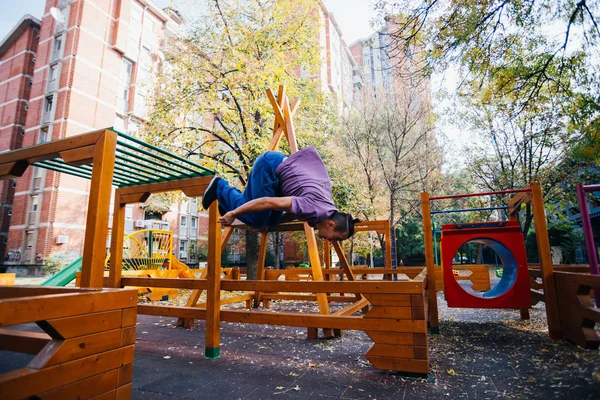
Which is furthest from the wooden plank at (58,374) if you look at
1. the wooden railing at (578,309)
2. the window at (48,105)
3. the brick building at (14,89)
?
the brick building at (14,89)

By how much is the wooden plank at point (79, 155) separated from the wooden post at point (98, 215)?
0.11 metres

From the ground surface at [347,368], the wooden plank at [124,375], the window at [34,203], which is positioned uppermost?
the window at [34,203]

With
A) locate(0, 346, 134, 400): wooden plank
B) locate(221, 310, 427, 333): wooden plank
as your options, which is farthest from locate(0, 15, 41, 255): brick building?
locate(0, 346, 134, 400): wooden plank

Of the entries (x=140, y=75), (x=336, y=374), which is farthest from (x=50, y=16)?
(x=336, y=374)

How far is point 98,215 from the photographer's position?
2.31 meters

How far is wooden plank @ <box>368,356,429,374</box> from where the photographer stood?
2.71 metres

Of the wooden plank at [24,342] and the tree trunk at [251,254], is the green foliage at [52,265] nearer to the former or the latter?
the tree trunk at [251,254]

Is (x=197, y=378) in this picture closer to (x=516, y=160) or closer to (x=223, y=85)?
(x=223, y=85)

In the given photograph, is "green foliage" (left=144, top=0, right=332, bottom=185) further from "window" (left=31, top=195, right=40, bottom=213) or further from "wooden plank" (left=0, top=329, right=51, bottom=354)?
"window" (left=31, top=195, right=40, bottom=213)

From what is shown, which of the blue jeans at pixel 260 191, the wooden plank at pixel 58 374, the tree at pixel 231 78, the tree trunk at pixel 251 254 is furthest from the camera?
the tree trunk at pixel 251 254

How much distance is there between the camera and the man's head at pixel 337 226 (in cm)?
283

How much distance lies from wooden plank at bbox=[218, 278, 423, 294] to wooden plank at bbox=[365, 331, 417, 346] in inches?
14.5

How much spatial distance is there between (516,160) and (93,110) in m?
24.8

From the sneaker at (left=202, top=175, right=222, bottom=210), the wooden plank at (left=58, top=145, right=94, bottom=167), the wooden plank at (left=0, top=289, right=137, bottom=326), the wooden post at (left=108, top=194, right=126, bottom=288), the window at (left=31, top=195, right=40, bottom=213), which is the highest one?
the window at (left=31, top=195, right=40, bottom=213)
